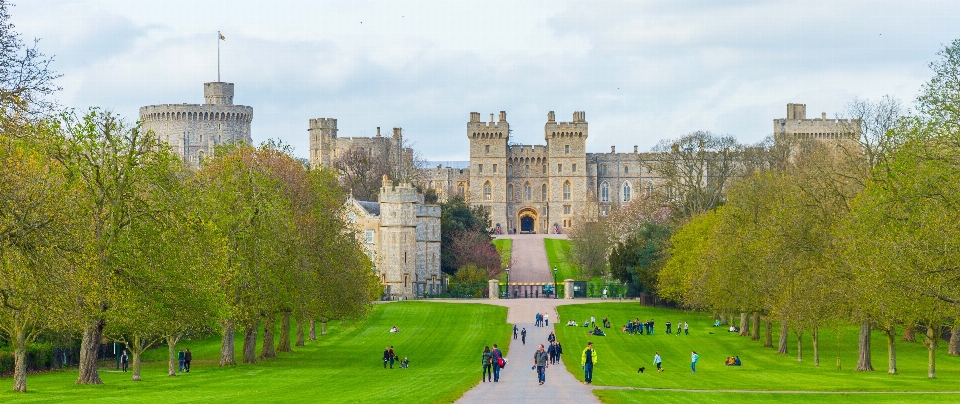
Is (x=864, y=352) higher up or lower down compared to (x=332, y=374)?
higher up

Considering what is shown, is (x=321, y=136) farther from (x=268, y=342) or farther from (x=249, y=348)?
(x=249, y=348)

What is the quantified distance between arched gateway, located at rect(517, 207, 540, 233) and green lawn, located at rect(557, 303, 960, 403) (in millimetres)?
67061

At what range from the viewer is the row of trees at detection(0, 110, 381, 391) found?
2309 centimetres

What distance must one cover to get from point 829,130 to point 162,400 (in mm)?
105666

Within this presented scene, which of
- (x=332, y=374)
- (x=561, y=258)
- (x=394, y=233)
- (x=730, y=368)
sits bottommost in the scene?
(x=730, y=368)

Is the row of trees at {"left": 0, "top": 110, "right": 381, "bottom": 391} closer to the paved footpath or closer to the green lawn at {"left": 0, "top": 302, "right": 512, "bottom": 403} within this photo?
the green lawn at {"left": 0, "top": 302, "right": 512, "bottom": 403}

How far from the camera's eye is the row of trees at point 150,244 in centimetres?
2309

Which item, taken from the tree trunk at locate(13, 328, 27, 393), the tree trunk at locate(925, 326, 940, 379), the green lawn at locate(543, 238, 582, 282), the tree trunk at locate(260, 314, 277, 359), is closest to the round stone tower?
the green lawn at locate(543, 238, 582, 282)

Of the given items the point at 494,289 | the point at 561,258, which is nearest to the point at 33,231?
the point at 494,289

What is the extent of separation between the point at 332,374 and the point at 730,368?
1372 centimetres

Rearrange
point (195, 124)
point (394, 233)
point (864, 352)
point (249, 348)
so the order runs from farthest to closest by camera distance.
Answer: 1. point (195, 124)
2. point (394, 233)
3. point (249, 348)
4. point (864, 352)

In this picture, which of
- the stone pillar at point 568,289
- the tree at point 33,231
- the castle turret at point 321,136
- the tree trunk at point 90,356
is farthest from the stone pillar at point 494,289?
the castle turret at point 321,136

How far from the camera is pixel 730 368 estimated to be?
137 ft

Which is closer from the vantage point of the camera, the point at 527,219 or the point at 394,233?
the point at 394,233
